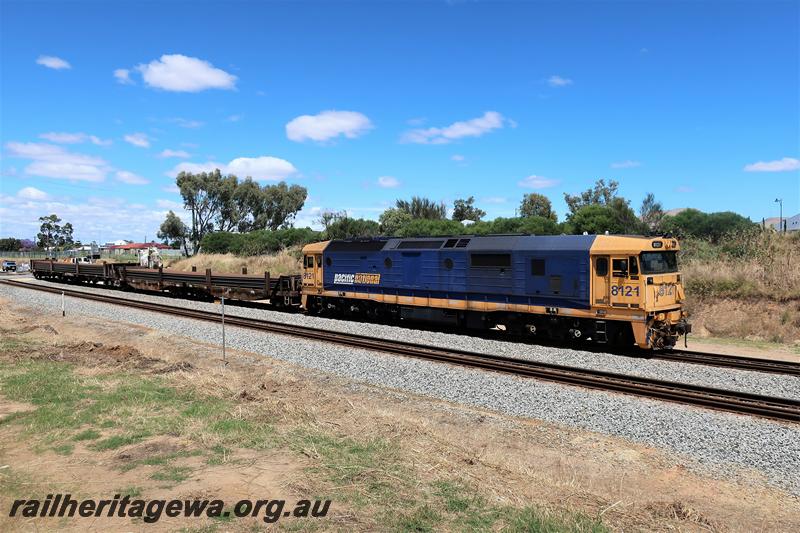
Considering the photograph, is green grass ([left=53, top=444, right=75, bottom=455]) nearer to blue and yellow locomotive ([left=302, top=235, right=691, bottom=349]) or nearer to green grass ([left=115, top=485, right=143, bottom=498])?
green grass ([left=115, top=485, right=143, bottom=498])

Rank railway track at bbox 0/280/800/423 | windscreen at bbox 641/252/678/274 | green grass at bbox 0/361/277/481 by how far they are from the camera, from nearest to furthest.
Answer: green grass at bbox 0/361/277/481 → railway track at bbox 0/280/800/423 → windscreen at bbox 641/252/678/274

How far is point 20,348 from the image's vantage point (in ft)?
52.2

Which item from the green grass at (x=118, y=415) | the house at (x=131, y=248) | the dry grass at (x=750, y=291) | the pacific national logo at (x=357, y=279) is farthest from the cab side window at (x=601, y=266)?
the house at (x=131, y=248)

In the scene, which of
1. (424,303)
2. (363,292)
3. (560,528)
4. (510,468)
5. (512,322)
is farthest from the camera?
(363,292)

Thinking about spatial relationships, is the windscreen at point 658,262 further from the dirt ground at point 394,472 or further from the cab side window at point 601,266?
the dirt ground at point 394,472

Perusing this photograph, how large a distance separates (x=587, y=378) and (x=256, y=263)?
41.2 metres

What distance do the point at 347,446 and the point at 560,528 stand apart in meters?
3.58

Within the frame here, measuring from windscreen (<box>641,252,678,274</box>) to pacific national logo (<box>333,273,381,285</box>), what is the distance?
10.8 m

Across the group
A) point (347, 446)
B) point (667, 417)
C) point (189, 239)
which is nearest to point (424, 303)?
point (667, 417)

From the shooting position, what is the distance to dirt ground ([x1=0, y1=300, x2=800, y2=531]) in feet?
20.1

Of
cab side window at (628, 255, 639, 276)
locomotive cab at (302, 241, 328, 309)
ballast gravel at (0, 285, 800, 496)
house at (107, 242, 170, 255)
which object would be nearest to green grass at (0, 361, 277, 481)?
ballast gravel at (0, 285, 800, 496)

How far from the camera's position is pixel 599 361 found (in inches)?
609

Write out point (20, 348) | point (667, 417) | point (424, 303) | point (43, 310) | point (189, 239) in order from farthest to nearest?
point (189, 239)
point (43, 310)
point (424, 303)
point (20, 348)
point (667, 417)

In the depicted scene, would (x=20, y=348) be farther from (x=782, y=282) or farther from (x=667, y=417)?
(x=782, y=282)
